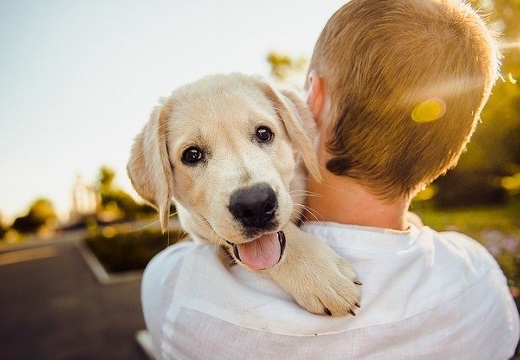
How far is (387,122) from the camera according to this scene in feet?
7.55

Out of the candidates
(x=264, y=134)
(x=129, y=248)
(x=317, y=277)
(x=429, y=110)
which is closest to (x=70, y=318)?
(x=129, y=248)

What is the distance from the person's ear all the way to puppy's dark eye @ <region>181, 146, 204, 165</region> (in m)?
0.70

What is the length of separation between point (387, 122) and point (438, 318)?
2.95 feet

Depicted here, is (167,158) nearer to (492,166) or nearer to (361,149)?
(361,149)

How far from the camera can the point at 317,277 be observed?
2.18 m

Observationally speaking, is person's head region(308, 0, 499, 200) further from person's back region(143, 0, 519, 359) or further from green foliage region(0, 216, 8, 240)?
green foliage region(0, 216, 8, 240)

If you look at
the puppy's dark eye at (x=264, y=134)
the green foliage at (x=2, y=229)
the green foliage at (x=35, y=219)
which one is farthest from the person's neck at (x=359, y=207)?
the green foliage at (x=35, y=219)

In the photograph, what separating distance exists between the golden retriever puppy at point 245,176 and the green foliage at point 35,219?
64.1 meters

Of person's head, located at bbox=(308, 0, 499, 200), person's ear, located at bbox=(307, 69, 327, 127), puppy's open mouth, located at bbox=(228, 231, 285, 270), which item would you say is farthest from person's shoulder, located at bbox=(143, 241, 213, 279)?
person's ear, located at bbox=(307, 69, 327, 127)

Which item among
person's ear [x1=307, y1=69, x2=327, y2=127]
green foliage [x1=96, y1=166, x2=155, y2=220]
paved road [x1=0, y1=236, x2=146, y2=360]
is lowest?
green foliage [x1=96, y1=166, x2=155, y2=220]

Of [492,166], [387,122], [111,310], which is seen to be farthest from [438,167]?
[492,166]

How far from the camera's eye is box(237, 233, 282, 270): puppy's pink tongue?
2.32 metres

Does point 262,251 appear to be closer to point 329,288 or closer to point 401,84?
point 329,288

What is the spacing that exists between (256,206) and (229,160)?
1.44 feet
